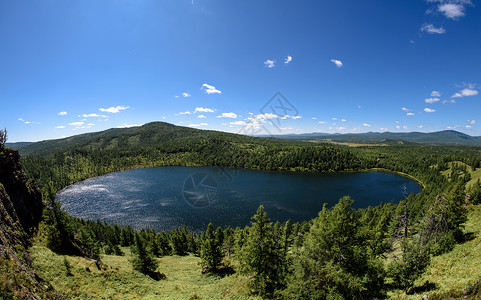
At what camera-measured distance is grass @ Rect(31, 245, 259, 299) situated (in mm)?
21156

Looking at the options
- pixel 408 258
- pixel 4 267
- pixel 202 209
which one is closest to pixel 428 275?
pixel 408 258

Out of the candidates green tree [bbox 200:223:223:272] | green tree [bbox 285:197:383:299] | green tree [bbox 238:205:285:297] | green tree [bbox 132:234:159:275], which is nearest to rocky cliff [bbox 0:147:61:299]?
green tree [bbox 132:234:159:275]

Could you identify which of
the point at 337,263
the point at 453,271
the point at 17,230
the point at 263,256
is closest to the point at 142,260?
the point at 17,230

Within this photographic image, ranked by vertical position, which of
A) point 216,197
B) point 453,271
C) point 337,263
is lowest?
point 216,197

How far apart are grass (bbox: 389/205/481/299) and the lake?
196ft

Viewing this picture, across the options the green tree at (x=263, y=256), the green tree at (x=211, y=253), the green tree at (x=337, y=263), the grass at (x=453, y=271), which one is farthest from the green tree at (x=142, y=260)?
the grass at (x=453, y=271)

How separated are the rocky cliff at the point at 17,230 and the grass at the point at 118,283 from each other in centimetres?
277

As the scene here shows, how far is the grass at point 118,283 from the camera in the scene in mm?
21156

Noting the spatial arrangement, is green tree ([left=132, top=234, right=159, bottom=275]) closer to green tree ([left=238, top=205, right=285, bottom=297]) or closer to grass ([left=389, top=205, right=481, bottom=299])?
green tree ([left=238, top=205, right=285, bottom=297])

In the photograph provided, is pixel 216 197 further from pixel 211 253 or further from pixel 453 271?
pixel 453 271

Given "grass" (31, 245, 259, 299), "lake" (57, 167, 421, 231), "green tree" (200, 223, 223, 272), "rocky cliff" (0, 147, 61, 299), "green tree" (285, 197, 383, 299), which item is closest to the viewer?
"rocky cliff" (0, 147, 61, 299)

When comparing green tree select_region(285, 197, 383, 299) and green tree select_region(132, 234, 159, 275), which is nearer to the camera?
green tree select_region(285, 197, 383, 299)

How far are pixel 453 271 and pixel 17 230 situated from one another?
164 feet

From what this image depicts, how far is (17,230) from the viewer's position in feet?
66.3
